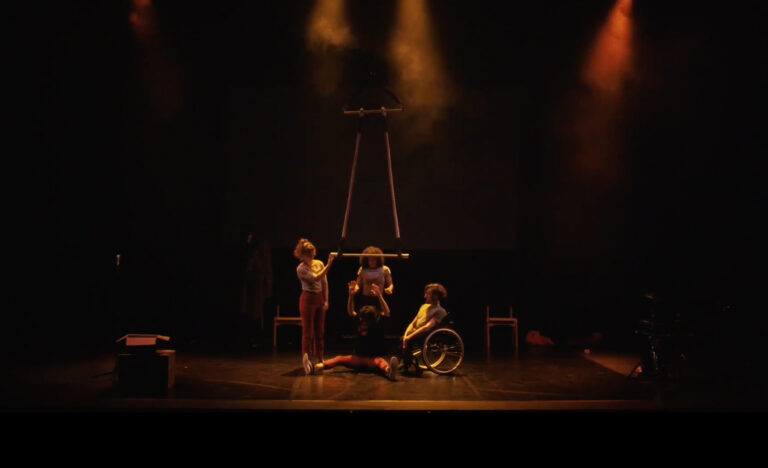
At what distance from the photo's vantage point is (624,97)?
324 inches

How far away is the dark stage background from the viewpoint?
7934 mm

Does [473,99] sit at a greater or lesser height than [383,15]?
lesser

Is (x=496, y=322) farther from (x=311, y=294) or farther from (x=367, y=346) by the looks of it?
(x=311, y=294)

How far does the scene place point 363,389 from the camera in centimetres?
545

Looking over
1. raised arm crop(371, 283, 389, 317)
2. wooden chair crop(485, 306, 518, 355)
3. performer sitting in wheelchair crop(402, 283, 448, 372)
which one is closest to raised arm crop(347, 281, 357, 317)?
raised arm crop(371, 283, 389, 317)

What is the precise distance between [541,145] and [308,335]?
4.24m

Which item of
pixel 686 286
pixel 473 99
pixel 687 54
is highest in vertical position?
pixel 687 54

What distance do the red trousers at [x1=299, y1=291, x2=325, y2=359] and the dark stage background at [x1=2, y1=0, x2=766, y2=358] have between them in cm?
209

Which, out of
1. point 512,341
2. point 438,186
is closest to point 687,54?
point 438,186

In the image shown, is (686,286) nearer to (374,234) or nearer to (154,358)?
(374,234)

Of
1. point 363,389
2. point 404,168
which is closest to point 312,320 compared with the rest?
point 363,389

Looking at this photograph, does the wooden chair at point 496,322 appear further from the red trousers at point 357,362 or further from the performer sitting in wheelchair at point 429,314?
the red trousers at point 357,362

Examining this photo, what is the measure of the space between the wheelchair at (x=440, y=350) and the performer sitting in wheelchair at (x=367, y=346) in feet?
1.13

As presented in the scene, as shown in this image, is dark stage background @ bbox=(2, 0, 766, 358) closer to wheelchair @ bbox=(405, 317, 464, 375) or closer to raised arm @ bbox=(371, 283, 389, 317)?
raised arm @ bbox=(371, 283, 389, 317)
